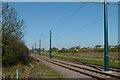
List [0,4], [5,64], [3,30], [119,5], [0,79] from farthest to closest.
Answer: [5,64], [119,5], [3,30], [0,4], [0,79]

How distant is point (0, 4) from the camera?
86.1ft

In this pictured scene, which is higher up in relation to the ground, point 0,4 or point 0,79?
point 0,4

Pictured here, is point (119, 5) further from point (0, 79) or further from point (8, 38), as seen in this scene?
point (0, 79)

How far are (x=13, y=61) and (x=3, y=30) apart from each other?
854cm

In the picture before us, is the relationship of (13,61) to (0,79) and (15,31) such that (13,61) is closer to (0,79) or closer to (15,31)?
(15,31)

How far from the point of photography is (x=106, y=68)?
29.7 meters

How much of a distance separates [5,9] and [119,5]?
36.4 ft

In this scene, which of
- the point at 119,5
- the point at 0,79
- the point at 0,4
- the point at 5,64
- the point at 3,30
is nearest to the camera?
the point at 0,79

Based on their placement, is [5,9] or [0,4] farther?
[5,9]

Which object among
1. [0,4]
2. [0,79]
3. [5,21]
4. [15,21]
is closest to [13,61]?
[15,21]

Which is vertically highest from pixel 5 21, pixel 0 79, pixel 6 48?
pixel 5 21

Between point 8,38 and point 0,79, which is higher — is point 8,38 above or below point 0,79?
above

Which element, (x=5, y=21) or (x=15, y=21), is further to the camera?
(x=15, y=21)

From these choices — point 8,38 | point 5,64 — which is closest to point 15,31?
point 8,38
